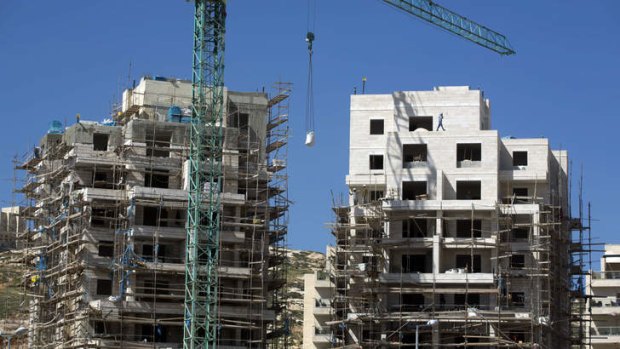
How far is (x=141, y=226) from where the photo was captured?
126 metres

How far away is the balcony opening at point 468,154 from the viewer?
13112cm

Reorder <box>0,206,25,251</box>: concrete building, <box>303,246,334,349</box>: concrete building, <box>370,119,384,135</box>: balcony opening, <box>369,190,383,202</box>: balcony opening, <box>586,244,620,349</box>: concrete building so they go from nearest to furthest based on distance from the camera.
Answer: <box>369,190,383,202</box>: balcony opening → <box>370,119,384,135</box>: balcony opening → <box>303,246,334,349</box>: concrete building → <box>586,244,620,349</box>: concrete building → <box>0,206,25,251</box>: concrete building

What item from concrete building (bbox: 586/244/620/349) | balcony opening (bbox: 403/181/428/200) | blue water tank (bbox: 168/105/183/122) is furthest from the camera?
concrete building (bbox: 586/244/620/349)

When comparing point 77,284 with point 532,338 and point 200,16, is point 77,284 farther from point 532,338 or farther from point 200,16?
point 532,338

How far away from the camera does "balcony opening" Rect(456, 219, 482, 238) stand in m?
129

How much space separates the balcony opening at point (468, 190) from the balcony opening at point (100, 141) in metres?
32.2

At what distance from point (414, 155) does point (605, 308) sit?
37.4 meters

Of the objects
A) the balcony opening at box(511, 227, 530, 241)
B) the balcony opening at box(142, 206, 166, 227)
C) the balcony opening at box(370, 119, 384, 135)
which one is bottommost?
the balcony opening at box(511, 227, 530, 241)

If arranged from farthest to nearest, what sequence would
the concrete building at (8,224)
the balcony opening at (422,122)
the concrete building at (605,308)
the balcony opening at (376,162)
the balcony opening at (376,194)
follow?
1. the concrete building at (8,224)
2. the concrete building at (605,308)
3. the balcony opening at (422,122)
4. the balcony opening at (376,162)
5. the balcony opening at (376,194)

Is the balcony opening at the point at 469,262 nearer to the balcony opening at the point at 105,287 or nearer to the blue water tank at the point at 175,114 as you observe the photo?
the blue water tank at the point at 175,114

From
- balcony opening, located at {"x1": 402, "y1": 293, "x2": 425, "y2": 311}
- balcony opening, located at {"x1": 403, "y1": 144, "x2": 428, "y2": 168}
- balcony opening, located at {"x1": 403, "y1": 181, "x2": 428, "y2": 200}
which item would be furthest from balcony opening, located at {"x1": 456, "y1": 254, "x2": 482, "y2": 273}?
balcony opening, located at {"x1": 403, "y1": 144, "x2": 428, "y2": 168}

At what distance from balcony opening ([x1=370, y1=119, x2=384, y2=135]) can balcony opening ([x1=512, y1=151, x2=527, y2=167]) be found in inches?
491

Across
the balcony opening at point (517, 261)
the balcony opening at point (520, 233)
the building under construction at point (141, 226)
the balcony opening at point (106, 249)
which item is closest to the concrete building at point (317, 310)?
the building under construction at point (141, 226)

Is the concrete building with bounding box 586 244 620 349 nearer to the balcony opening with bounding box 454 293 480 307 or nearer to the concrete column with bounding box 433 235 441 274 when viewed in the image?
the balcony opening with bounding box 454 293 480 307
